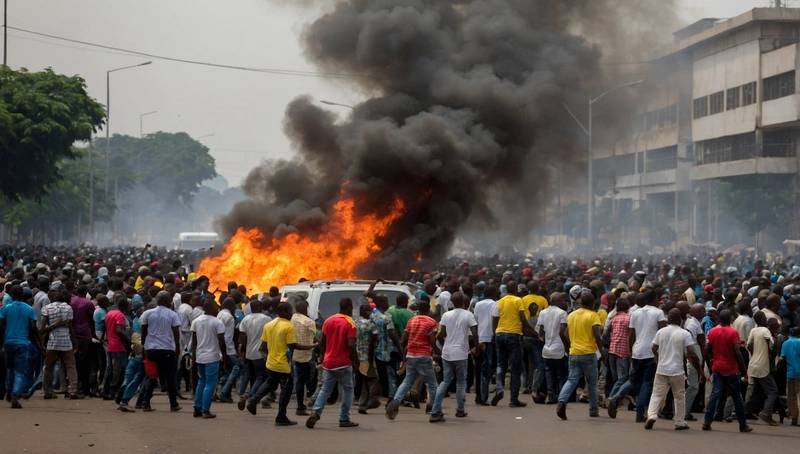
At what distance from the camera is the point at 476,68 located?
28.1m

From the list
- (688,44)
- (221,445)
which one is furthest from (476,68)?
(688,44)

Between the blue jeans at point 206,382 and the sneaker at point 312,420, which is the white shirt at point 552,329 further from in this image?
the blue jeans at point 206,382

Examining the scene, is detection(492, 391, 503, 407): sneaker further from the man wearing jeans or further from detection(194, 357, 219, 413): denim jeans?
the man wearing jeans

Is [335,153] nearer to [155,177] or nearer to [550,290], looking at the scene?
[550,290]

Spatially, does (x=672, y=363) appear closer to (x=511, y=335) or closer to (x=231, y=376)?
(x=511, y=335)

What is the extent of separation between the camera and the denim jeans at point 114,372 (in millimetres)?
14625

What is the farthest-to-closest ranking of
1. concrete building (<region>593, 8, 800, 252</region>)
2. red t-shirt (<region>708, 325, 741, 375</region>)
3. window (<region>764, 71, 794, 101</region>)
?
concrete building (<region>593, 8, 800, 252</region>), window (<region>764, 71, 794, 101</region>), red t-shirt (<region>708, 325, 741, 375</region>)

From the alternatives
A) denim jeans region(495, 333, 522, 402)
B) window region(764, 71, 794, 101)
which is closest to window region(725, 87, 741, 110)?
window region(764, 71, 794, 101)

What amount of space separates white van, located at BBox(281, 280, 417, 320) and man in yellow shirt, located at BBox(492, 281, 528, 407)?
1.32 m

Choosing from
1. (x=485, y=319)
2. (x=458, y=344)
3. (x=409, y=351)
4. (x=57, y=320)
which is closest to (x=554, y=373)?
(x=485, y=319)

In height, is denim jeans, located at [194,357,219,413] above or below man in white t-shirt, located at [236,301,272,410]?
below

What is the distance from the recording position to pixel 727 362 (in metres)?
12.2

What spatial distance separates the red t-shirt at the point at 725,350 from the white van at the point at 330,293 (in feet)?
14.0

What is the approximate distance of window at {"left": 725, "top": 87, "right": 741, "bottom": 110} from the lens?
6094 centimetres
